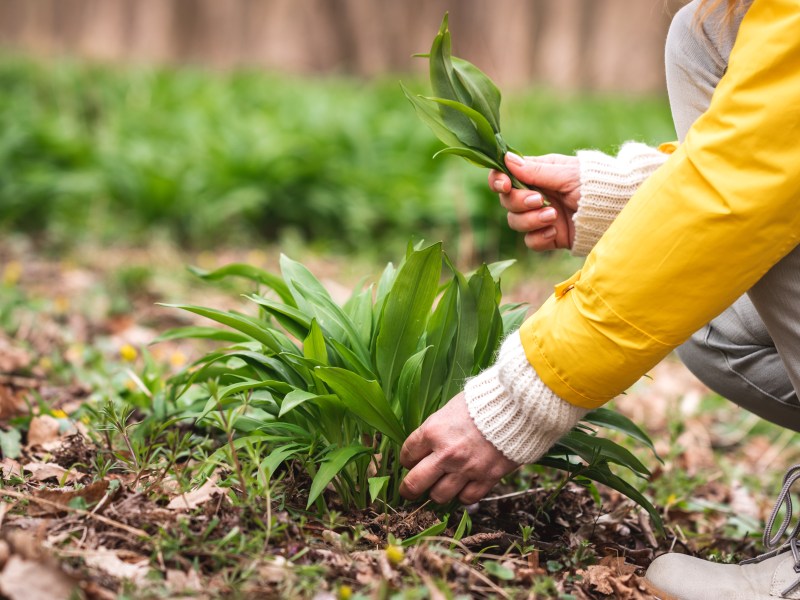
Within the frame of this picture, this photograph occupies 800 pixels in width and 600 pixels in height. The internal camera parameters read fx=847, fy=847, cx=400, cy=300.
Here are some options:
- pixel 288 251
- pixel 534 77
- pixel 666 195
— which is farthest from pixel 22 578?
pixel 534 77

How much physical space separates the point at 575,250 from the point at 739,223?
635 mm

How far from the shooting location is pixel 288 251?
202 inches

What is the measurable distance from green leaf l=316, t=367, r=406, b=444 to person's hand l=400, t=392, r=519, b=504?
0.22ft

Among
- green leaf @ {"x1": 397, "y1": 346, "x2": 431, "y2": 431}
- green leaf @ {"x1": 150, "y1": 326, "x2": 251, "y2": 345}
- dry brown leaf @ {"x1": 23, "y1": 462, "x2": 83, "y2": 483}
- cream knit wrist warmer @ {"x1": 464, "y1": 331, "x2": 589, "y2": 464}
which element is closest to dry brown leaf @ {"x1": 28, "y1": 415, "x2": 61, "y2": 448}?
dry brown leaf @ {"x1": 23, "y1": 462, "x2": 83, "y2": 483}

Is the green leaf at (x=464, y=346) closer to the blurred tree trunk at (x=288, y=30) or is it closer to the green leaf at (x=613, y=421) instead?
the green leaf at (x=613, y=421)

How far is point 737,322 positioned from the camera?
83.6 inches

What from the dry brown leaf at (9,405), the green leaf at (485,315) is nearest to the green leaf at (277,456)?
the green leaf at (485,315)

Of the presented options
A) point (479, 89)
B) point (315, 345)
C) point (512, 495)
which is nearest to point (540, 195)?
point (479, 89)

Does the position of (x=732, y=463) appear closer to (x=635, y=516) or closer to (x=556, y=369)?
(x=635, y=516)

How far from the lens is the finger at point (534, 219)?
2038 millimetres

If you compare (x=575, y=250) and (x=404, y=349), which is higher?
(x=575, y=250)

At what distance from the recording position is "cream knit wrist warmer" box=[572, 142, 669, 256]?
2.01m

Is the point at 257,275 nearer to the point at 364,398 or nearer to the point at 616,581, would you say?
the point at 364,398

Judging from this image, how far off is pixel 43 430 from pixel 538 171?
58.8 inches
